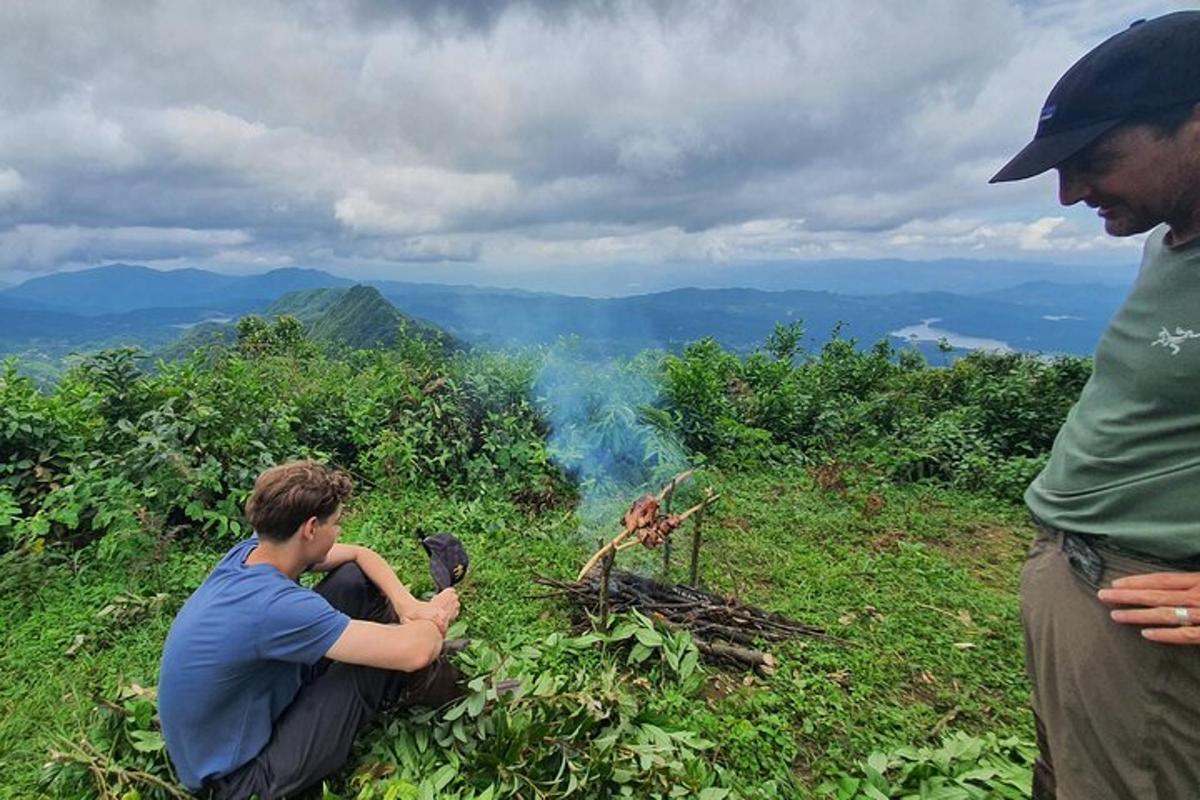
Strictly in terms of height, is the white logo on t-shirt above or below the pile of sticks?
above

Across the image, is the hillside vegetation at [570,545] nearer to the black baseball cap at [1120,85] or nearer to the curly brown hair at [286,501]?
the curly brown hair at [286,501]

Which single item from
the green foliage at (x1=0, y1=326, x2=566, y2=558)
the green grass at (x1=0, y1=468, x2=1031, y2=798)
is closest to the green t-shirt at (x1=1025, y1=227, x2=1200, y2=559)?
the green grass at (x1=0, y1=468, x2=1031, y2=798)

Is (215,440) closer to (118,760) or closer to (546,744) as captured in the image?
(118,760)

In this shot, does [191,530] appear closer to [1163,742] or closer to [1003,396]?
[1163,742]

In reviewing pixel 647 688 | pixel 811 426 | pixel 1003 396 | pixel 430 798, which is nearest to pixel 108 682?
pixel 430 798

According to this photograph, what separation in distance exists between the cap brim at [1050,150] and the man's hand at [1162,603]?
97 centimetres

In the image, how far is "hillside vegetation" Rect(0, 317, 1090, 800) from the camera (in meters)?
2.69

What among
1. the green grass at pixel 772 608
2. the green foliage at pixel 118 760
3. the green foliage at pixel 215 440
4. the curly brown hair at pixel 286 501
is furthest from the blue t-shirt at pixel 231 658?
the green foliage at pixel 215 440

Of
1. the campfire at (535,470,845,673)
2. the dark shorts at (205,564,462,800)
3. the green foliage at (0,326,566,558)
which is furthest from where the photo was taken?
the green foliage at (0,326,566,558)

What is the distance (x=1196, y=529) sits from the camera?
126 centimetres

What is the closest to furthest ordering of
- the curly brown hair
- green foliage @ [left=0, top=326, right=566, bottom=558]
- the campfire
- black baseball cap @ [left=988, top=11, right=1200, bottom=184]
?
black baseball cap @ [left=988, top=11, right=1200, bottom=184] → the curly brown hair → the campfire → green foliage @ [left=0, top=326, right=566, bottom=558]

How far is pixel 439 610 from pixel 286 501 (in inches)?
34.5

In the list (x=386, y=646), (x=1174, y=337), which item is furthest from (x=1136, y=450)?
(x=386, y=646)

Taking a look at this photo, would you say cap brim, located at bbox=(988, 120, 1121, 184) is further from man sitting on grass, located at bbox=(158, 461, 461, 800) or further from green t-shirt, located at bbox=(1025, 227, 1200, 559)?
man sitting on grass, located at bbox=(158, 461, 461, 800)
